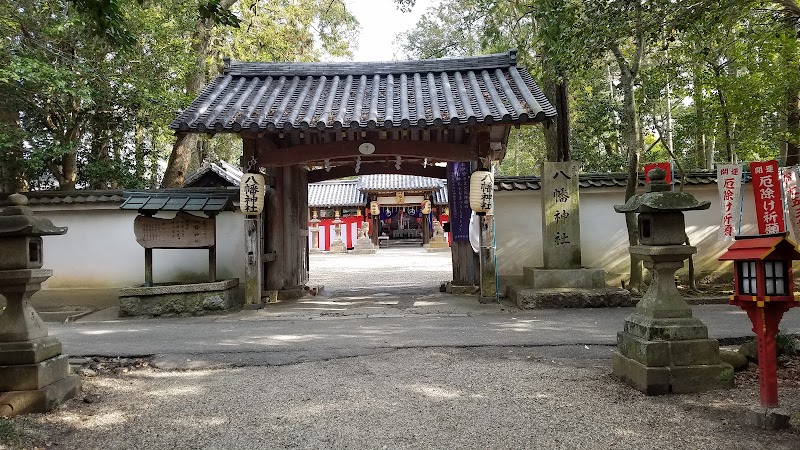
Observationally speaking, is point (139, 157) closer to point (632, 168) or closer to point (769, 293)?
point (632, 168)

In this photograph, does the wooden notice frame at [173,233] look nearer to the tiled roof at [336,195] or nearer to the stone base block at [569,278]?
the stone base block at [569,278]

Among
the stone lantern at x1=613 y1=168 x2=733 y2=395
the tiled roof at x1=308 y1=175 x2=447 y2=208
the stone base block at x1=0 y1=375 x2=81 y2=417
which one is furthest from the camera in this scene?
the tiled roof at x1=308 y1=175 x2=447 y2=208

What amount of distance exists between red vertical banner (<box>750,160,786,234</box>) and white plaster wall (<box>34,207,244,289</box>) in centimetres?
998

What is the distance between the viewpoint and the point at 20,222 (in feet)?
14.4

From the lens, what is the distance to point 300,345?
21.3 feet

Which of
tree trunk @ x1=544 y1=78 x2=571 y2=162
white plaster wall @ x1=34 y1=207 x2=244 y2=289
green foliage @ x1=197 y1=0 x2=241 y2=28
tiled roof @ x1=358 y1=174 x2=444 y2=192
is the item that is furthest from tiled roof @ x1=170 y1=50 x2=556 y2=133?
tiled roof @ x1=358 y1=174 x2=444 y2=192

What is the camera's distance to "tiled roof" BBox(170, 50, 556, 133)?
8617 mm

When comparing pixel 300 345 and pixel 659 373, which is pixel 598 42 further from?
pixel 300 345

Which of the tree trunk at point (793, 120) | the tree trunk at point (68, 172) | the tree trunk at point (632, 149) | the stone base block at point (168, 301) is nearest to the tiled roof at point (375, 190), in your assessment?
the tree trunk at point (68, 172)

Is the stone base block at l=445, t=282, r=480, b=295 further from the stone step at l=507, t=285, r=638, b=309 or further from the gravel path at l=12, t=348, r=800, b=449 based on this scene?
the gravel path at l=12, t=348, r=800, b=449

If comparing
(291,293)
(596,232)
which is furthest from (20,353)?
(596,232)

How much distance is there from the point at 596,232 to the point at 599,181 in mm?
1110

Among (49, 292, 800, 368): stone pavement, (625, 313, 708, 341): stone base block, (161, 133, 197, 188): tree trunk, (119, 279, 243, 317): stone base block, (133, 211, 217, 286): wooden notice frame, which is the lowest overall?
(49, 292, 800, 368): stone pavement

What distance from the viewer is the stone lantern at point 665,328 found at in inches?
167
